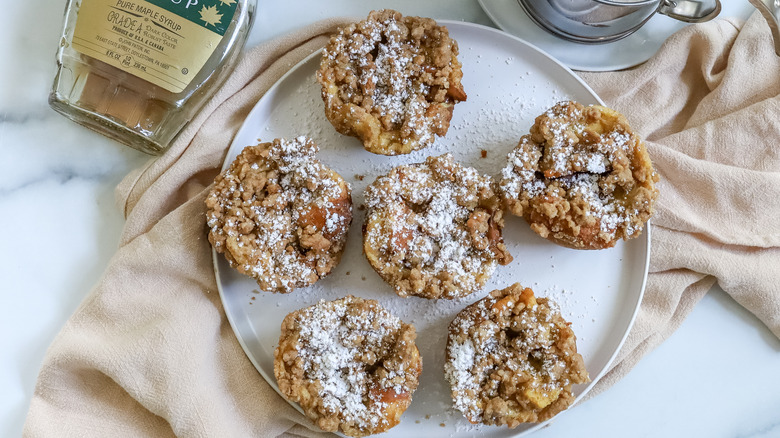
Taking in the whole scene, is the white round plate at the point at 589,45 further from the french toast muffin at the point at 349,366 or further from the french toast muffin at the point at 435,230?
the french toast muffin at the point at 349,366

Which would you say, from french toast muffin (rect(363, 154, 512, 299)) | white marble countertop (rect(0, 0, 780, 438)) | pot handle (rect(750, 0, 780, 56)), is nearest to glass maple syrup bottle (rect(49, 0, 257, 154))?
white marble countertop (rect(0, 0, 780, 438))

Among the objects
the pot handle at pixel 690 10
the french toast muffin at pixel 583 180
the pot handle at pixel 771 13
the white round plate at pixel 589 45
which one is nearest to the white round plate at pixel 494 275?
the white round plate at pixel 589 45

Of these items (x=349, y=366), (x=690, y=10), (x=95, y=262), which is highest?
(x=690, y=10)

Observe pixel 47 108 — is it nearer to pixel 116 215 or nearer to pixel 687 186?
pixel 116 215

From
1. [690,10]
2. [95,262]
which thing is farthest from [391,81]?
[95,262]

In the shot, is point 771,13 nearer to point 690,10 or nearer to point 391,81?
point 690,10

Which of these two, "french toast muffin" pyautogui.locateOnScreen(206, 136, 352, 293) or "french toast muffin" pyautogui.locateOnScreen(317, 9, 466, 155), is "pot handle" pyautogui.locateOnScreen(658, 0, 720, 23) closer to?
"french toast muffin" pyautogui.locateOnScreen(317, 9, 466, 155)
